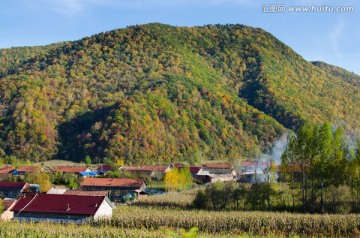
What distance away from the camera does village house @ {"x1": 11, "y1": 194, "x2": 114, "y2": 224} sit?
4431 cm

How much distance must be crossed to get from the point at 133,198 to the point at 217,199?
17094 millimetres

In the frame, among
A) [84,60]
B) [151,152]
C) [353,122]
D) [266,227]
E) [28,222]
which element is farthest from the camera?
[84,60]

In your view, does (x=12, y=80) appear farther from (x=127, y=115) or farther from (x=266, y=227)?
(x=266, y=227)

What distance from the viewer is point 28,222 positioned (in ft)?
146

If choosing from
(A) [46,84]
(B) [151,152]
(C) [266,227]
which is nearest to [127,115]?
(B) [151,152]

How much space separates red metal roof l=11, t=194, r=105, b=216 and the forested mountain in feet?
196

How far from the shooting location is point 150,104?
129m

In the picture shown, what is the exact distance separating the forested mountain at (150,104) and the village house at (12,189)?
136 feet

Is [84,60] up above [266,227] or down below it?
above

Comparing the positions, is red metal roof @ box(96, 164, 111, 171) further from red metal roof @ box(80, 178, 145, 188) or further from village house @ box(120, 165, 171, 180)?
red metal roof @ box(80, 178, 145, 188)

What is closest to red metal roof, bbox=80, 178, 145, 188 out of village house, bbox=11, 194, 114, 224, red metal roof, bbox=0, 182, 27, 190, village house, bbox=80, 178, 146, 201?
village house, bbox=80, 178, 146, 201

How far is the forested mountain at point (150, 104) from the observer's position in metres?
116

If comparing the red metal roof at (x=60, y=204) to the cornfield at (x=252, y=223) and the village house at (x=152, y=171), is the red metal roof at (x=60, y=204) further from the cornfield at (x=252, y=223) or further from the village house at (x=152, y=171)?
the village house at (x=152, y=171)

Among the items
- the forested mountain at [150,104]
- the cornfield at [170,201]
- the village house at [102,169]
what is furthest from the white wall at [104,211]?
the forested mountain at [150,104]
